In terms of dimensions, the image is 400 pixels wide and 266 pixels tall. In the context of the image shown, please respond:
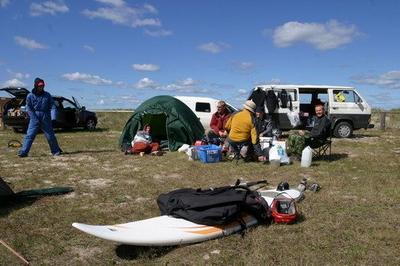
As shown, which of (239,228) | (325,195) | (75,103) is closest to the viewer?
(239,228)

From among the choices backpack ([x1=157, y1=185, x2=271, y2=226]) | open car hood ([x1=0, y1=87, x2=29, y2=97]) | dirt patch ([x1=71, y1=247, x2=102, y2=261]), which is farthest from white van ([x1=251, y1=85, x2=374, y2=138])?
dirt patch ([x1=71, y1=247, x2=102, y2=261])

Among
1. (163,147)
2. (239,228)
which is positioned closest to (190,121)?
(163,147)

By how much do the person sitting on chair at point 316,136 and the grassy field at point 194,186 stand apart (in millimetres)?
431

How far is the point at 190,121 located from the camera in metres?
12.9

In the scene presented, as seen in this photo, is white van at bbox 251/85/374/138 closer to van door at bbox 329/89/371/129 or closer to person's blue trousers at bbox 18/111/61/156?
van door at bbox 329/89/371/129

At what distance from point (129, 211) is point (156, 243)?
170 cm

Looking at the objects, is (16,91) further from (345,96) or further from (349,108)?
(349,108)

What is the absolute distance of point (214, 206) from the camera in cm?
516

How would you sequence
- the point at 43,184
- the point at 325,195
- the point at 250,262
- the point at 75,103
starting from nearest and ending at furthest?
the point at 250,262 → the point at 325,195 → the point at 43,184 → the point at 75,103

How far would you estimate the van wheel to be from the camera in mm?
16239

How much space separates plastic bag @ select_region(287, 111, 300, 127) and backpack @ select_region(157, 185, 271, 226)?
33.2 ft

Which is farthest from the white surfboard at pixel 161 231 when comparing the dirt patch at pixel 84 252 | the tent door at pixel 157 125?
the tent door at pixel 157 125

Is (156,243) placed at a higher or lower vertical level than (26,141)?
lower

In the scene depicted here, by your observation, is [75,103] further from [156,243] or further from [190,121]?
[156,243]
